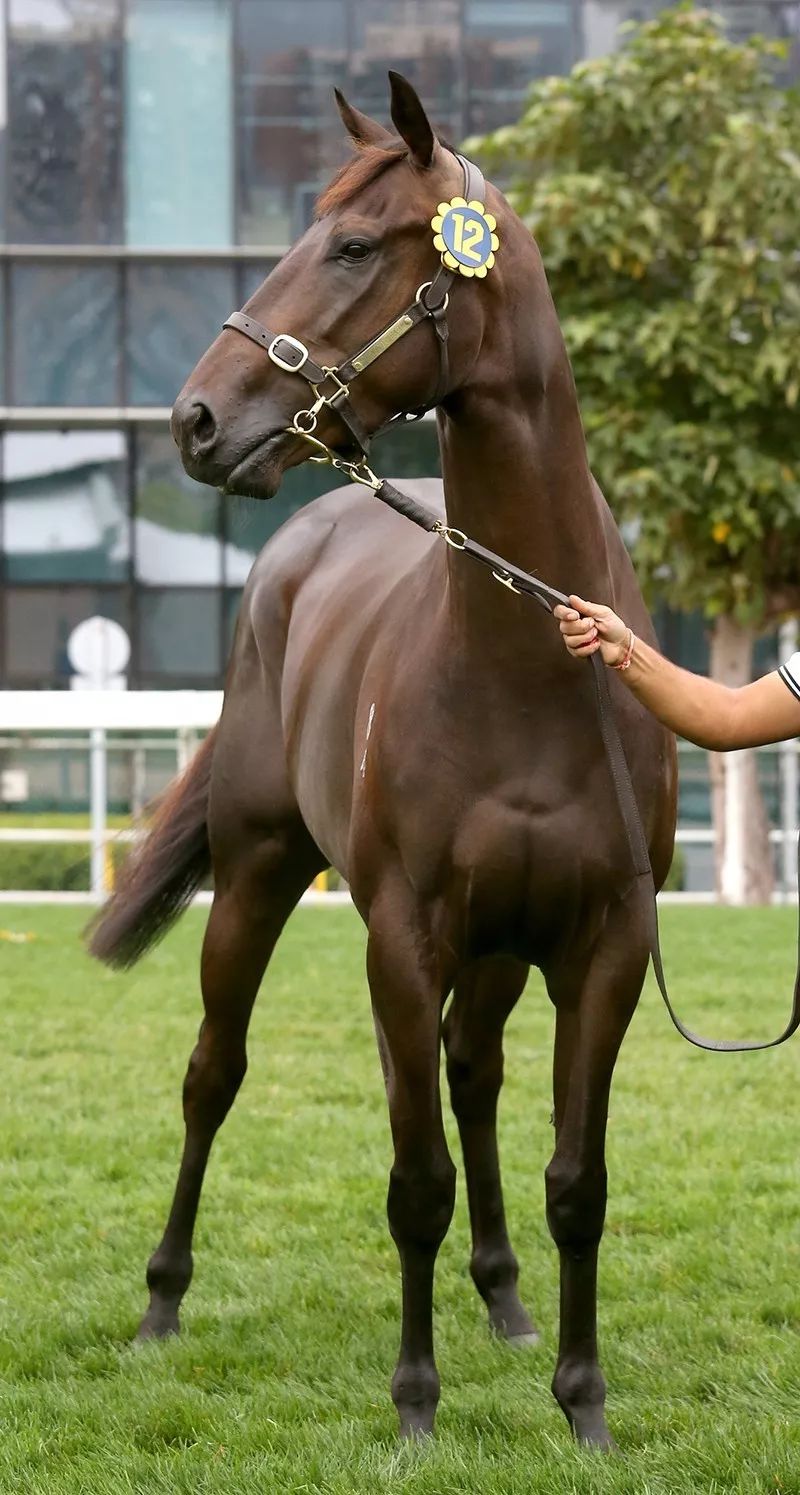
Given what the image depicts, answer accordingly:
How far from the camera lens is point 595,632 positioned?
3.06m

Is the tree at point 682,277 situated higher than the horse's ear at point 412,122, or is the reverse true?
the tree at point 682,277

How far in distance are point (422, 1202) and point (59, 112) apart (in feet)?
54.5

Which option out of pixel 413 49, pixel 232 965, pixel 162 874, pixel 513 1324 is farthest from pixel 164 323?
pixel 513 1324

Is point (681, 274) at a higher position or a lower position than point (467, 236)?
higher

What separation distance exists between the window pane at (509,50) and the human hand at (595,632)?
16492mm

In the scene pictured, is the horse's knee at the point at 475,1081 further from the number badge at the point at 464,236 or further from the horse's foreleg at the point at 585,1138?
the number badge at the point at 464,236

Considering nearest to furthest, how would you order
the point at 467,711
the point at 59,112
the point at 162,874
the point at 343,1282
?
the point at 467,711 → the point at 343,1282 → the point at 162,874 → the point at 59,112

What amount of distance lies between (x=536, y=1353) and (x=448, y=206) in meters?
2.54

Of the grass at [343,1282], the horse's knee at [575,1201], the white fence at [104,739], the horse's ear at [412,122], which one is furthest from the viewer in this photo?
the white fence at [104,739]

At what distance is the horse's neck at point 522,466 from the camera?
10.5 ft

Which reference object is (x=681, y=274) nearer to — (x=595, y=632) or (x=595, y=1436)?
(x=595, y=632)

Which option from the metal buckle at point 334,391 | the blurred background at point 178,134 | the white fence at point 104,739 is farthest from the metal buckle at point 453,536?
the blurred background at point 178,134

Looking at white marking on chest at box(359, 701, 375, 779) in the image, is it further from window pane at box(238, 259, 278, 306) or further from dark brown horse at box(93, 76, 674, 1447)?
window pane at box(238, 259, 278, 306)

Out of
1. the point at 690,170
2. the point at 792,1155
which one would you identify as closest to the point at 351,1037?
the point at 792,1155
